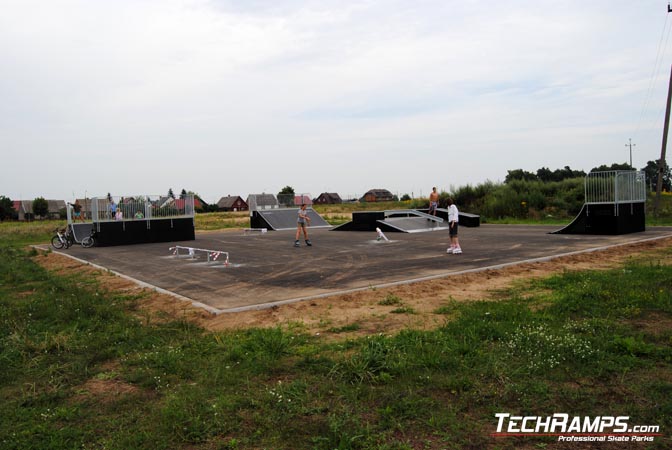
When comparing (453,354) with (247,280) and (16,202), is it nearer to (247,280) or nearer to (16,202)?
(247,280)

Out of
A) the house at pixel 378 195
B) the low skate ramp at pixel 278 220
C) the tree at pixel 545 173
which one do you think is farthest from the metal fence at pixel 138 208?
the house at pixel 378 195

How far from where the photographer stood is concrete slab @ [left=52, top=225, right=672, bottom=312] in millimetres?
8812

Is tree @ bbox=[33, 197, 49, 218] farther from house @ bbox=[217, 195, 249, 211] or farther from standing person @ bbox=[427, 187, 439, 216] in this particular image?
standing person @ bbox=[427, 187, 439, 216]

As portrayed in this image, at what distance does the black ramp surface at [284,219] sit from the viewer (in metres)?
31.0

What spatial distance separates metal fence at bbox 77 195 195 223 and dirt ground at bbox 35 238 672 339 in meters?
11.4

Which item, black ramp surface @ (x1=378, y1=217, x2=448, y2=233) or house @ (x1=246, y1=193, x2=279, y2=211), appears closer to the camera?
black ramp surface @ (x1=378, y1=217, x2=448, y2=233)

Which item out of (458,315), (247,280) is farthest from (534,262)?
(247,280)

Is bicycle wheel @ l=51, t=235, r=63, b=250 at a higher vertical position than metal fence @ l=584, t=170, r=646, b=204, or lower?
lower

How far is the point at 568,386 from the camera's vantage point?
405 cm

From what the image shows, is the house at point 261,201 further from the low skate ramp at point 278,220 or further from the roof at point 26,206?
the roof at point 26,206

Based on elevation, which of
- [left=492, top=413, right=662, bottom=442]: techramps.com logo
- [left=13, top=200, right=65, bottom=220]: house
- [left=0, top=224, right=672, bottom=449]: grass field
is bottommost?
[left=492, top=413, right=662, bottom=442]: techramps.com logo

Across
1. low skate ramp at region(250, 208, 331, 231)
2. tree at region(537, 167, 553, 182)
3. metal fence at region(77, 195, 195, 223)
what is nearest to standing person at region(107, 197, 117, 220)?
metal fence at region(77, 195, 195, 223)

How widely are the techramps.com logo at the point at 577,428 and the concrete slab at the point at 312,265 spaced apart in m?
4.60

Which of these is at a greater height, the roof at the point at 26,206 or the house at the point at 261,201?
the roof at the point at 26,206
